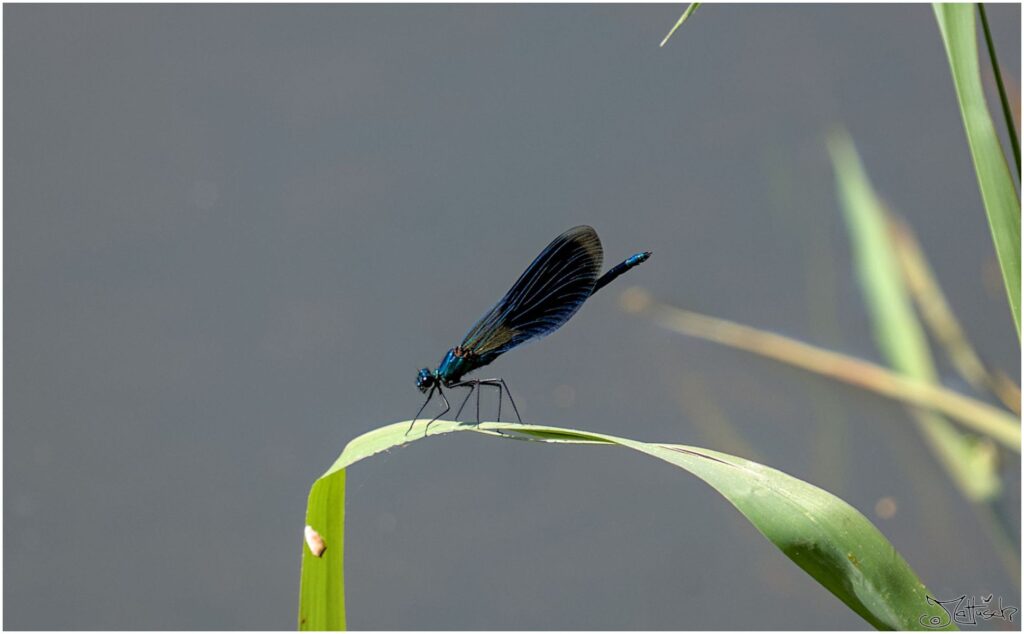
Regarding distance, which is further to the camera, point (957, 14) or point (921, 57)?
point (921, 57)

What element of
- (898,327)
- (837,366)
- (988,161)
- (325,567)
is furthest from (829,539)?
(837,366)

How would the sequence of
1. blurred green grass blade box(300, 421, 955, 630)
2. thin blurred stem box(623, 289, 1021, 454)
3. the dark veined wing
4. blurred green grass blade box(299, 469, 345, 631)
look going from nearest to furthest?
blurred green grass blade box(300, 421, 955, 630) → blurred green grass blade box(299, 469, 345, 631) → the dark veined wing → thin blurred stem box(623, 289, 1021, 454)

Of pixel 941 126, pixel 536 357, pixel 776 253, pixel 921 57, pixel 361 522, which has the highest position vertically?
pixel 921 57

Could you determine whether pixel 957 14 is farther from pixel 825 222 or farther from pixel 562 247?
pixel 825 222

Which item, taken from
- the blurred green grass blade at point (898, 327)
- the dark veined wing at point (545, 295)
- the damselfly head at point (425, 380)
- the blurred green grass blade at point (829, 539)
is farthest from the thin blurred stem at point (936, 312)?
the blurred green grass blade at point (829, 539)

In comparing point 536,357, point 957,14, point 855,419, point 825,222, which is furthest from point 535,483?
point 957,14

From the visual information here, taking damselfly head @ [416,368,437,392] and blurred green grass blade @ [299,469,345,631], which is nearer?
blurred green grass blade @ [299,469,345,631]

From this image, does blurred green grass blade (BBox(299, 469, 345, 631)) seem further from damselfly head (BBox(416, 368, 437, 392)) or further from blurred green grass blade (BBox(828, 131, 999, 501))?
blurred green grass blade (BBox(828, 131, 999, 501))

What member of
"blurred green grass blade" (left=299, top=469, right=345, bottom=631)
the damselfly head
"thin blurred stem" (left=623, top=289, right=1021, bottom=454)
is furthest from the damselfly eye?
"thin blurred stem" (left=623, top=289, right=1021, bottom=454)
